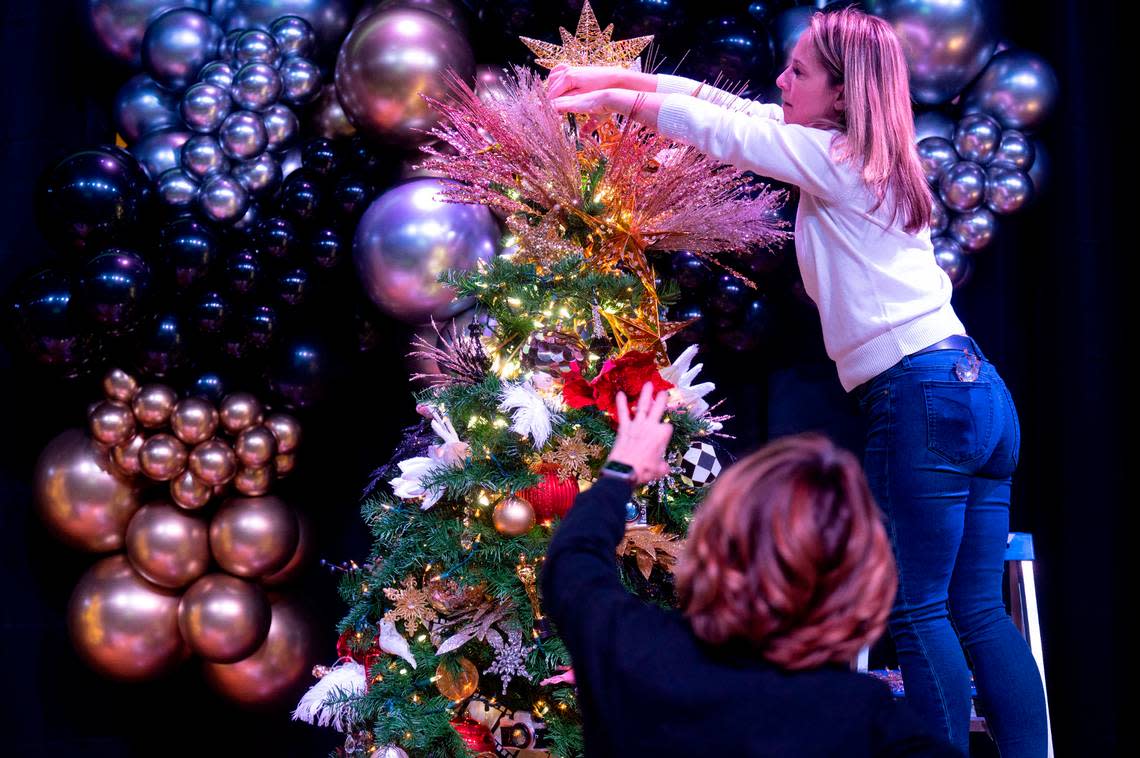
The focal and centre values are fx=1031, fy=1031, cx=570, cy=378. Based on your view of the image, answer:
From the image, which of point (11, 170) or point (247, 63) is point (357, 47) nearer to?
point (247, 63)

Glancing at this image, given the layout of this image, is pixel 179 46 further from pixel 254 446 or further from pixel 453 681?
pixel 453 681

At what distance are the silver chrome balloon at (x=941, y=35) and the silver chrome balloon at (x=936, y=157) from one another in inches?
6.2

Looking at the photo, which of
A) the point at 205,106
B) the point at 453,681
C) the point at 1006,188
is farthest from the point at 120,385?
the point at 1006,188

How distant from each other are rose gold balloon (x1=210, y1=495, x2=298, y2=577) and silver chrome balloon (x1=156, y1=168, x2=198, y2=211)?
0.77 meters

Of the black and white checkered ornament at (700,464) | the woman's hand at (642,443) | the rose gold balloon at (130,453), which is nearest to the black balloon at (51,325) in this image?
the rose gold balloon at (130,453)

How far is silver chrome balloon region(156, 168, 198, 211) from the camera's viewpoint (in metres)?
2.62

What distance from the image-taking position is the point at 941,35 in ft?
8.50

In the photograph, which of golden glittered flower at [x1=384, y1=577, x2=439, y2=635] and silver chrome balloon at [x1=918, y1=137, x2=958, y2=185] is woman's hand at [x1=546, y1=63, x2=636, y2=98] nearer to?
golden glittered flower at [x1=384, y1=577, x2=439, y2=635]

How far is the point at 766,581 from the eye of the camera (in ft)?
3.19

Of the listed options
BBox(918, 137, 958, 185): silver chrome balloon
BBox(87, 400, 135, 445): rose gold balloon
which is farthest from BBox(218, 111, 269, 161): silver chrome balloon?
BBox(918, 137, 958, 185): silver chrome balloon

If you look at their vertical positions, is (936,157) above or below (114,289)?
above

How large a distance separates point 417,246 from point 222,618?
1.04 meters

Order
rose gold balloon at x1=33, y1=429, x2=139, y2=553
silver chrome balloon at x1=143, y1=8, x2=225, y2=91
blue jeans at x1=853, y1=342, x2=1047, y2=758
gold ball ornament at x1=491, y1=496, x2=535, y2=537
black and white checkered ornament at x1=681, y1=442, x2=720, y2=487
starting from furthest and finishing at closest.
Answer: silver chrome balloon at x1=143, y1=8, x2=225, y2=91, rose gold balloon at x1=33, y1=429, x2=139, y2=553, black and white checkered ornament at x1=681, y1=442, x2=720, y2=487, gold ball ornament at x1=491, y1=496, x2=535, y2=537, blue jeans at x1=853, y1=342, x2=1047, y2=758

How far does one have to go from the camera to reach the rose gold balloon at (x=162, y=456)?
2.53 m
